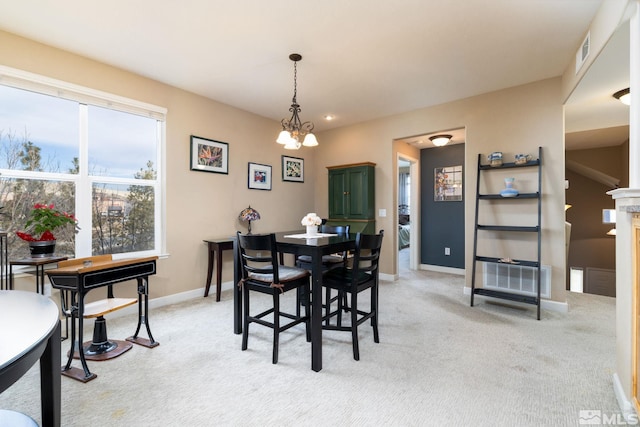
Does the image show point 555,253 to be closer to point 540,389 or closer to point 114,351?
point 540,389

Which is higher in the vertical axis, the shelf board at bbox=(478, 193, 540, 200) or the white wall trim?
the shelf board at bbox=(478, 193, 540, 200)

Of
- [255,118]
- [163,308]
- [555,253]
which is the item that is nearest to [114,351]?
[163,308]

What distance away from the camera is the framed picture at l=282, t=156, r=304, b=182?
4.91 meters

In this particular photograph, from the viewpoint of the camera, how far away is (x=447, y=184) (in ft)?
17.6

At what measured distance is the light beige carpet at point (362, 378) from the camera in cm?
160

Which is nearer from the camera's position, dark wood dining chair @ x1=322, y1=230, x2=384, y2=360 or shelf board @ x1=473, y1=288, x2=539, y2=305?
dark wood dining chair @ x1=322, y1=230, x2=384, y2=360

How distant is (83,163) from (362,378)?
10.6 ft

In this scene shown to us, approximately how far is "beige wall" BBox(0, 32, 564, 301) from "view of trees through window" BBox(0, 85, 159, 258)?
0.25 m

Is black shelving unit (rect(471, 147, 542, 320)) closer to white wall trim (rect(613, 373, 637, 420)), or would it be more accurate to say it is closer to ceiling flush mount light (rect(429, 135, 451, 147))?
ceiling flush mount light (rect(429, 135, 451, 147))

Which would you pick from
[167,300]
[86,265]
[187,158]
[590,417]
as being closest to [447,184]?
[590,417]

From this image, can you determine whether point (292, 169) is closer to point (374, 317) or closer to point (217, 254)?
point (217, 254)

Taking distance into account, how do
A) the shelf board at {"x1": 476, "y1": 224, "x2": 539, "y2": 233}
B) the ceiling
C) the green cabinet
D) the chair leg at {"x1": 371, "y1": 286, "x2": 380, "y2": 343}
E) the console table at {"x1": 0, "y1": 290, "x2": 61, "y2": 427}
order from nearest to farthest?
the console table at {"x1": 0, "y1": 290, "x2": 61, "y2": 427}
the ceiling
the chair leg at {"x1": 371, "y1": 286, "x2": 380, "y2": 343}
the shelf board at {"x1": 476, "y1": 224, "x2": 539, "y2": 233}
the green cabinet

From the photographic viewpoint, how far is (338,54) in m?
2.77

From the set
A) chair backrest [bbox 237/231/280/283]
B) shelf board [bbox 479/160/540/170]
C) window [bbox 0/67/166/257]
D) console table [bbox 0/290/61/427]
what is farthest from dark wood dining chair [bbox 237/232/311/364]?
shelf board [bbox 479/160/540/170]
